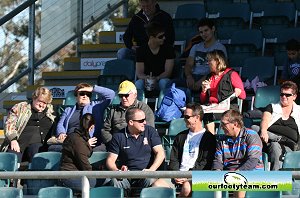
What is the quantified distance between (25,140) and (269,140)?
10.2 feet

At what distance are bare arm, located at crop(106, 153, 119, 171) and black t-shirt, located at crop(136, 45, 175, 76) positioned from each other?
2607 millimetres

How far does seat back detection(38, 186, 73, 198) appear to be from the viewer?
11078 mm

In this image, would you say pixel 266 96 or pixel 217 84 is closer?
pixel 217 84

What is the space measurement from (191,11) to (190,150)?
206 inches

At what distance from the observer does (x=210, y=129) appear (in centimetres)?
1278

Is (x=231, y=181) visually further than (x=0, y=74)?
No

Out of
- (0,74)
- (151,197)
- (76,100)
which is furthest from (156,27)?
(0,74)

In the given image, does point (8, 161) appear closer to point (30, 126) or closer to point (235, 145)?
point (30, 126)

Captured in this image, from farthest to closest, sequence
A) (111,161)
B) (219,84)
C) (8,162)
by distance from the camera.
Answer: (219,84) < (8,162) < (111,161)

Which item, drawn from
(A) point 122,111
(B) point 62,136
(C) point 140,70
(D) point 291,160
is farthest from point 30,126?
(D) point 291,160

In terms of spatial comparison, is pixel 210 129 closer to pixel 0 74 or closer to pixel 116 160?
pixel 116 160

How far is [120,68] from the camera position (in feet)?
50.6

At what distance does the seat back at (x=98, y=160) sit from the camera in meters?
12.5
